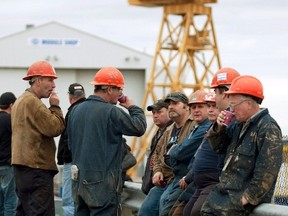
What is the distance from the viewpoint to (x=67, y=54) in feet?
191

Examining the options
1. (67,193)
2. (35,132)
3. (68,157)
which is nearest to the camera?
(35,132)

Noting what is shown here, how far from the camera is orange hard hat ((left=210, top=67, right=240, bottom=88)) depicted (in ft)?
34.0

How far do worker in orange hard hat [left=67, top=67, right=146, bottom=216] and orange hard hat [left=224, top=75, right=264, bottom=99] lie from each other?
2.03 m

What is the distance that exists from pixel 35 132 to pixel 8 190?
9.16 feet

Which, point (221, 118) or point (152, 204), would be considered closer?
point (221, 118)

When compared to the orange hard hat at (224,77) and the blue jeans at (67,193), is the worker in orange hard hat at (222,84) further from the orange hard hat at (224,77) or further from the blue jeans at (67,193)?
the blue jeans at (67,193)

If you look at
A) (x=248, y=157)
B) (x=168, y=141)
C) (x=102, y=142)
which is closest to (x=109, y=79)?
(x=102, y=142)

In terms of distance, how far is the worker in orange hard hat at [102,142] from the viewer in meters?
11.3

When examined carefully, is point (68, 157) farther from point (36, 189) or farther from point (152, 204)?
point (152, 204)

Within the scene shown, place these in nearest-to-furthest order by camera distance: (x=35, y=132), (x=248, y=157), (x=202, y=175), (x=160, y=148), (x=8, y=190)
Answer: (x=248, y=157), (x=202, y=175), (x=35, y=132), (x=160, y=148), (x=8, y=190)

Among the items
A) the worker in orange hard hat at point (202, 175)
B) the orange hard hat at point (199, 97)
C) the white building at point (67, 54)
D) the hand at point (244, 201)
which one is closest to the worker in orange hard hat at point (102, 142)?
the orange hard hat at point (199, 97)

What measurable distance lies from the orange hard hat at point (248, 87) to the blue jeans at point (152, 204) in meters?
3.17

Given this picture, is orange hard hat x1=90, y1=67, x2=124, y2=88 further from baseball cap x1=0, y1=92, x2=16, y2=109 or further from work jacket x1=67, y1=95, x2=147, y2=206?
baseball cap x1=0, y1=92, x2=16, y2=109

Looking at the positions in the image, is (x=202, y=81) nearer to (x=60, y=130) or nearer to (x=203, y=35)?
(x=203, y=35)
